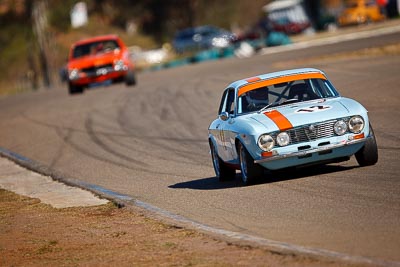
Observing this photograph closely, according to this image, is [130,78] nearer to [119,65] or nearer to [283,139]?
[119,65]

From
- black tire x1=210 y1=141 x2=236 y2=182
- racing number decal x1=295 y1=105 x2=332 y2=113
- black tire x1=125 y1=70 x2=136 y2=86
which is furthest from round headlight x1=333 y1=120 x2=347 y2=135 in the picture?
black tire x1=125 y1=70 x2=136 y2=86

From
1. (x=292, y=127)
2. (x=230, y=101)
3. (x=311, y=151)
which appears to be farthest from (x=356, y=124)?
(x=230, y=101)

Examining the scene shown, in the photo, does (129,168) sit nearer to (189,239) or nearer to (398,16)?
(189,239)

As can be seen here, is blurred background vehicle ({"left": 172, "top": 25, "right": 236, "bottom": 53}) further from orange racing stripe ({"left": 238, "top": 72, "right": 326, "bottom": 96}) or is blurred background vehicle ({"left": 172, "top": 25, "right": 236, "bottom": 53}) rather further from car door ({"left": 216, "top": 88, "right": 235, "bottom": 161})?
orange racing stripe ({"left": 238, "top": 72, "right": 326, "bottom": 96})

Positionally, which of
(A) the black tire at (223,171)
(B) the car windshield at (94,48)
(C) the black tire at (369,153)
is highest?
(C) the black tire at (369,153)

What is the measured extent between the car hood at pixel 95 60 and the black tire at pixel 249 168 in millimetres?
21534

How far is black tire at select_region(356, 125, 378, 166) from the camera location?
38.3ft

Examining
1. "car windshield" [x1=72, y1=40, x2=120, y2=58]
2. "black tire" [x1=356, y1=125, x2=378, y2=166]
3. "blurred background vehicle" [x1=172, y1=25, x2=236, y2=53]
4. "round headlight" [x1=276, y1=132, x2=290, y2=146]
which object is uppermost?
"round headlight" [x1=276, y1=132, x2=290, y2=146]

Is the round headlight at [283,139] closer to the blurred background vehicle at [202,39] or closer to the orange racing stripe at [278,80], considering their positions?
the orange racing stripe at [278,80]

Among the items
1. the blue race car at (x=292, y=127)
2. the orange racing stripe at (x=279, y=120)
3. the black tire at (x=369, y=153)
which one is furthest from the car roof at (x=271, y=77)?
the black tire at (x=369, y=153)

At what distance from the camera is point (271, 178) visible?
12359 mm

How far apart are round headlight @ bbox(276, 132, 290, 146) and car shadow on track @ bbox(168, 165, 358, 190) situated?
64cm

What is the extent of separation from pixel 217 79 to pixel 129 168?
15985 mm

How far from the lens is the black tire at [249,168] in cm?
1165
